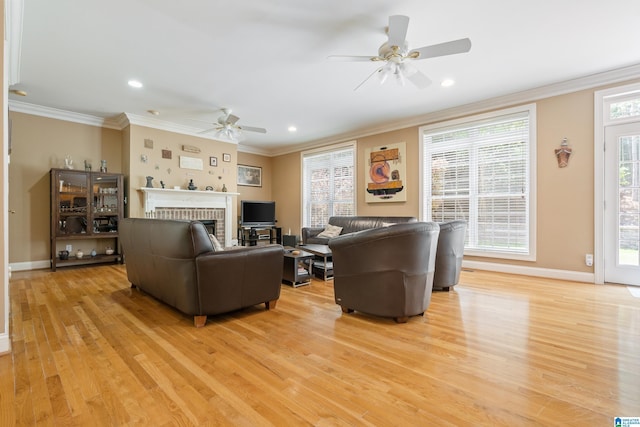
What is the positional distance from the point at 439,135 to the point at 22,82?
6360 millimetres

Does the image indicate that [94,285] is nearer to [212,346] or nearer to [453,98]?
[212,346]

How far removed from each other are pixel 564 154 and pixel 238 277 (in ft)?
15.0

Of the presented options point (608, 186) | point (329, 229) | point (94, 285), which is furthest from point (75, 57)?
point (608, 186)

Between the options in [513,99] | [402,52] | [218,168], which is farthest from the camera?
[218,168]

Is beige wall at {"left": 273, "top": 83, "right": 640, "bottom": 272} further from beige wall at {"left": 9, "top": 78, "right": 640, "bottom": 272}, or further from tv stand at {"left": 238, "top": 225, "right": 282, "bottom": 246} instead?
tv stand at {"left": 238, "top": 225, "right": 282, "bottom": 246}

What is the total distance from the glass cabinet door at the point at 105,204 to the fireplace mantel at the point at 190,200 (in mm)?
443

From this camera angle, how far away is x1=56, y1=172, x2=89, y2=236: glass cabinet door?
15.9 ft

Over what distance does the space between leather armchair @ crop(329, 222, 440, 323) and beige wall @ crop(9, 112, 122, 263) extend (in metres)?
5.33

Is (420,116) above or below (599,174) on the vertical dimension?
above

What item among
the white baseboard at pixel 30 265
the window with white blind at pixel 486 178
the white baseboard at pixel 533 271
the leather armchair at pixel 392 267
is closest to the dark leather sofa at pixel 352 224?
the window with white blind at pixel 486 178

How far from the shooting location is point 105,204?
5.29 m

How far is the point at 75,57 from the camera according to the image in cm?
338

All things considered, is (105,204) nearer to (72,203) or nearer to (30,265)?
(72,203)

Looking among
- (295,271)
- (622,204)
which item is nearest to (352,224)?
(295,271)
